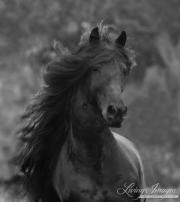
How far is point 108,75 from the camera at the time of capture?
437 centimetres

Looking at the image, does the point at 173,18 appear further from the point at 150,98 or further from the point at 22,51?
the point at 22,51

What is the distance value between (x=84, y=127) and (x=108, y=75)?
19.9 inches

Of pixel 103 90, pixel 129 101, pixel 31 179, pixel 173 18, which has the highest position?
pixel 173 18

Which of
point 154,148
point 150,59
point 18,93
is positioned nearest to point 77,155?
point 18,93

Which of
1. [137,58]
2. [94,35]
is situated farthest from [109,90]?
[137,58]

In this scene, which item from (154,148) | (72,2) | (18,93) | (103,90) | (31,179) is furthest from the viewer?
(72,2)

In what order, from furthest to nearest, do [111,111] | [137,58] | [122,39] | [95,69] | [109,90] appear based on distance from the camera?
[137,58] → [122,39] → [95,69] → [109,90] → [111,111]

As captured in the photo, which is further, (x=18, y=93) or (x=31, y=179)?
(x=18, y=93)

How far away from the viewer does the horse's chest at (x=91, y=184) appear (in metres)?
4.52

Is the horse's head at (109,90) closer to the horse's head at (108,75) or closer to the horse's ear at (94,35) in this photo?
the horse's head at (108,75)

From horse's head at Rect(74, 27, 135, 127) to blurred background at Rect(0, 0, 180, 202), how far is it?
7249 millimetres

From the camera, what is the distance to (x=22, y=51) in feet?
45.0

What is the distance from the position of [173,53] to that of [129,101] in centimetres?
222

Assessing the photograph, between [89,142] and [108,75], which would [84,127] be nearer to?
[89,142]
